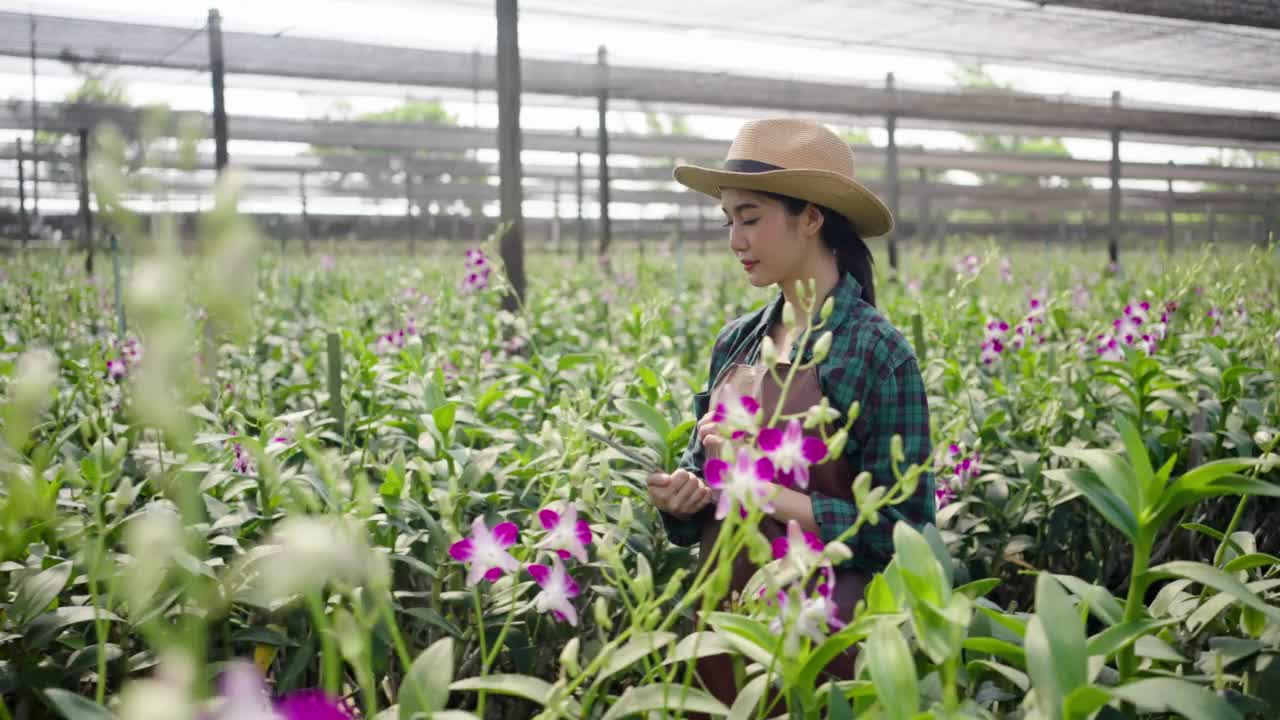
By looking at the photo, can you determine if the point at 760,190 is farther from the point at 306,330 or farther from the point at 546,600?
the point at 306,330

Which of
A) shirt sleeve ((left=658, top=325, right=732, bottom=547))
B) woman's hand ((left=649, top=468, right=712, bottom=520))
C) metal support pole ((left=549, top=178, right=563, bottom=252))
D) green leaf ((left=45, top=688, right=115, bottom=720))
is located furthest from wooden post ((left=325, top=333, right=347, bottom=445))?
metal support pole ((left=549, top=178, right=563, bottom=252))

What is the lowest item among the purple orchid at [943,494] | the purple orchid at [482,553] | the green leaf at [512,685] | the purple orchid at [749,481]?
the purple orchid at [943,494]

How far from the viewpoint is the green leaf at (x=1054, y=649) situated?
0.86m

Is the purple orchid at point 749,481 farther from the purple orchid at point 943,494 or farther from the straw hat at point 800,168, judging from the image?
the purple orchid at point 943,494

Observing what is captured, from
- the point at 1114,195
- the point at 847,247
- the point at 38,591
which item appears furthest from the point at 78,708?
the point at 1114,195

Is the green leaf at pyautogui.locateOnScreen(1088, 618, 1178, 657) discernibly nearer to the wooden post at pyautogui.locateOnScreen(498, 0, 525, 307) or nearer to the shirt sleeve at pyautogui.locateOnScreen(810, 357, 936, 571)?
the shirt sleeve at pyautogui.locateOnScreen(810, 357, 936, 571)

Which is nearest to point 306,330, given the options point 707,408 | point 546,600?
point 707,408

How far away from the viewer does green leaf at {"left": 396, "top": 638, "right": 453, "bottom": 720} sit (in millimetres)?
920

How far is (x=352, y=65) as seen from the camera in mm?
7727

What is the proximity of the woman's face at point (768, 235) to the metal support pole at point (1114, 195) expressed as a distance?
902cm

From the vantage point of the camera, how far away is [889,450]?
1.59 m

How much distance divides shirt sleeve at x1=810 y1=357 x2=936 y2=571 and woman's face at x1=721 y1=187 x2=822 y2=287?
27cm

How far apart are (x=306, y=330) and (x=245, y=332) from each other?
13.7 ft

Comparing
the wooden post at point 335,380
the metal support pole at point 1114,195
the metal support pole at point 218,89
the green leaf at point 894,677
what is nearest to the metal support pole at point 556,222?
the metal support pole at point 218,89
